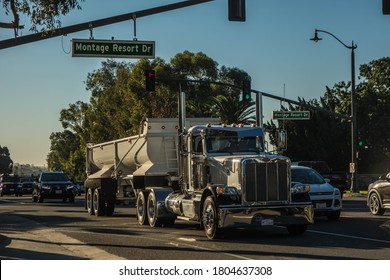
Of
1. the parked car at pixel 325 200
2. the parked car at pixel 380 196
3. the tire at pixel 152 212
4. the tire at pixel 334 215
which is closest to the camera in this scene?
the tire at pixel 152 212

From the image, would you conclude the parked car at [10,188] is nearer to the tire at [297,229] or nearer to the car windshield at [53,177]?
the car windshield at [53,177]

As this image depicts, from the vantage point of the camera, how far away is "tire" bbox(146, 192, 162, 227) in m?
20.5

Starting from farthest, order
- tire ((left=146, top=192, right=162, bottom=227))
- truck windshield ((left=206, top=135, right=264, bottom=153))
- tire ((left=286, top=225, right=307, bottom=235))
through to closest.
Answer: tire ((left=146, top=192, right=162, bottom=227))
truck windshield ((left=206, top=135, right=264, bottom=153))
tire ((left=286, top=225, right=307, bottom=235))

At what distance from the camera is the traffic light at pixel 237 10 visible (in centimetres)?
1875

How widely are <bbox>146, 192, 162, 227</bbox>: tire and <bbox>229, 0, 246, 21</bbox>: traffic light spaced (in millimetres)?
5297

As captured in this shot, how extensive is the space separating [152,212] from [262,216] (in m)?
5.30

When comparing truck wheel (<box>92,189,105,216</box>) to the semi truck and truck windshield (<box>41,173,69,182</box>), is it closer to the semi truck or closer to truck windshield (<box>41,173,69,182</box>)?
the semi truck

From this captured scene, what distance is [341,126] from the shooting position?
69.2 m

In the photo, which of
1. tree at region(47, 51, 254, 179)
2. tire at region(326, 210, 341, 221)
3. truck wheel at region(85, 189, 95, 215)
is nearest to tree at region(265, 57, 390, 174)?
tree at region(47, 51, 254, 179)

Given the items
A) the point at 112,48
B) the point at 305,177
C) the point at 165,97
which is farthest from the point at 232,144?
the point at 165,97

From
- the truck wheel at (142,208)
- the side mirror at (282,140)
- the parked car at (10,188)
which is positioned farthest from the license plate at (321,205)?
the parked car at (10,188)

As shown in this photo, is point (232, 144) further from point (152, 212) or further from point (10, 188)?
point (10, 188)

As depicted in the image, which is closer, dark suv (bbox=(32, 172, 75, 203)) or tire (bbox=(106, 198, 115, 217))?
tire (bbox=(106, 198, 115, 217))
